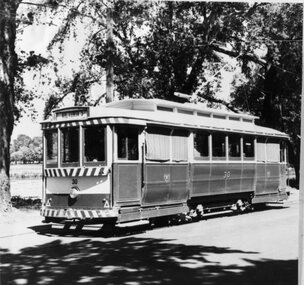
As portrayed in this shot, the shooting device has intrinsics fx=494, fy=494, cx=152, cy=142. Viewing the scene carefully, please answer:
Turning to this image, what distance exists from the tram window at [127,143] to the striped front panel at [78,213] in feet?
4.34

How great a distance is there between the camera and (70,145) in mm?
11648

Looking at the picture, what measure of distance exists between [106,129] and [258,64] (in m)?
13.3

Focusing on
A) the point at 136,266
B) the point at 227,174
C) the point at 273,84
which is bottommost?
the point at 136,266

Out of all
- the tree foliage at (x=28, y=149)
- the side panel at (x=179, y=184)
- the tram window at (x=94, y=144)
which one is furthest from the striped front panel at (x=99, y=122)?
the side panel at (x=179, y=184)

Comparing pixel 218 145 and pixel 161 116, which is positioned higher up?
pixel 161 116

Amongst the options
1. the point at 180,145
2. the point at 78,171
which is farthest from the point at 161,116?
the point at 78,171

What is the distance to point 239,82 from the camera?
862 inches

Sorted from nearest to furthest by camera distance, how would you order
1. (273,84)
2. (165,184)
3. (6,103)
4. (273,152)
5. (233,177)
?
(165,184)
(6,103)
(233,177)
(273,152)
(273,84)

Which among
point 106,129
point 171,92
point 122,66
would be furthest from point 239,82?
point 106,129

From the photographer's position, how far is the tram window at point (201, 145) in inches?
540

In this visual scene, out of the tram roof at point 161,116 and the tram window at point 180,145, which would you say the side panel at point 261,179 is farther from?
the tram window at point 180,145

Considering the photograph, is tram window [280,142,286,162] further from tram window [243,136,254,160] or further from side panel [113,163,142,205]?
side panel [113,163,142,205]

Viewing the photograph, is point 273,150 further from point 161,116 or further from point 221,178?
point 161,116

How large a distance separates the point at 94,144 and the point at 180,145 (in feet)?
8.90
